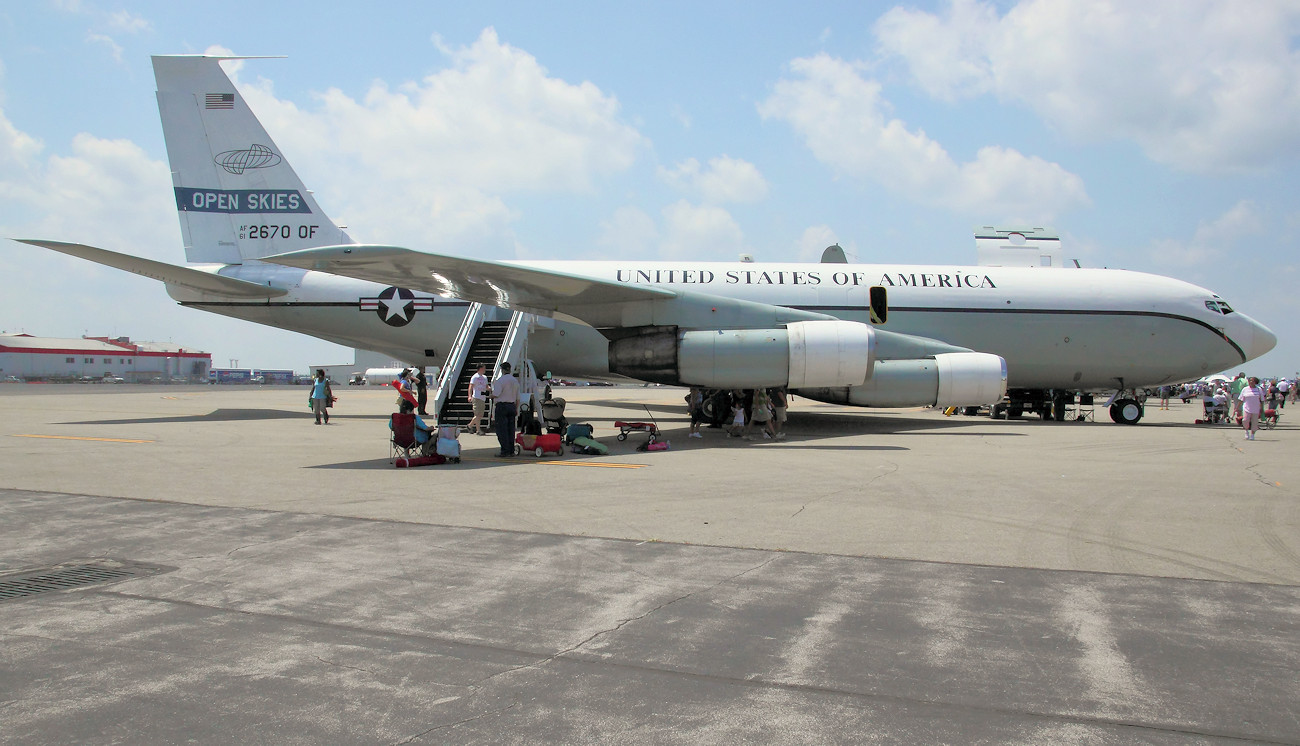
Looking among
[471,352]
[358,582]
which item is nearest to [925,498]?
[358,582]

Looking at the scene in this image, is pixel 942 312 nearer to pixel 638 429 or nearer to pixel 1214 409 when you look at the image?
pixel 638 429

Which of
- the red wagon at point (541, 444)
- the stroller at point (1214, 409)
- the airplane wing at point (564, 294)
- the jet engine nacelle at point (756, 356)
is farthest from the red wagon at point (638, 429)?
the stroller at point (1214, 409)

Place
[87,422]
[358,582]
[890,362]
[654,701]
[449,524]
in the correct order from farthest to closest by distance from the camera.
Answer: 1. [87,422]
2. [890,362]
3. [449,524]
4. [358,582]
5. [654,701]

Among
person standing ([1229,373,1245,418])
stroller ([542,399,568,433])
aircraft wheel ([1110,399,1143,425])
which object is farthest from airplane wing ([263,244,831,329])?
person standing ([1229,373,1245,418])

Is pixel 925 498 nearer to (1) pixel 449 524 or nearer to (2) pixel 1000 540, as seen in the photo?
(2) pixel 1000 540

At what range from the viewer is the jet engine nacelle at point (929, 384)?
1630cm

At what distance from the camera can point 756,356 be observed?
1470 cm

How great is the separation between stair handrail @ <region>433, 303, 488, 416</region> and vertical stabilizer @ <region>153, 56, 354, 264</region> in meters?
5.06

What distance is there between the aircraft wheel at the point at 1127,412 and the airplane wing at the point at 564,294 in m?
9.61

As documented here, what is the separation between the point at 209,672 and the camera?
3.46 meters

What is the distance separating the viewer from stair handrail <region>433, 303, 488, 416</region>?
15016 millimetres

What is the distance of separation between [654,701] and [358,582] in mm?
2482

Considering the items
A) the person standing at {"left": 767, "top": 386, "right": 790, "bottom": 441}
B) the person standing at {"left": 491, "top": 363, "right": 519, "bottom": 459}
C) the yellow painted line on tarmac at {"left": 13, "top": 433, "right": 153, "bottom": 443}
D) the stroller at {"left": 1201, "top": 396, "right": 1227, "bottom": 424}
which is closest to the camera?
the person standing at {"left": 491, "top": 363, "right": 519, "bottom": 459}

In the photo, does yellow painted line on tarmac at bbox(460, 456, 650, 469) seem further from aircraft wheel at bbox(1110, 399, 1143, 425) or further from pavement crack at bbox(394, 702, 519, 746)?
aircraft wheel at bbox(1110, 399, 1143, 425)
